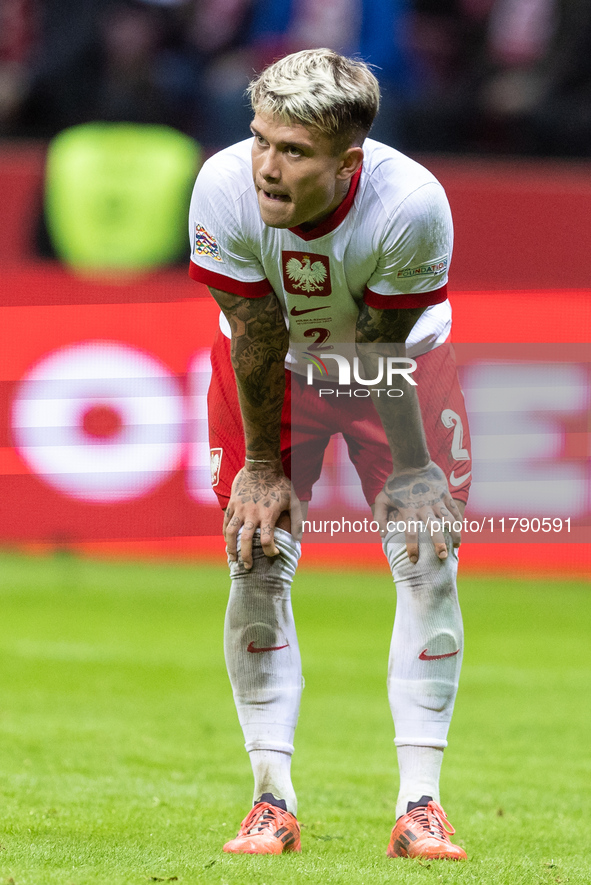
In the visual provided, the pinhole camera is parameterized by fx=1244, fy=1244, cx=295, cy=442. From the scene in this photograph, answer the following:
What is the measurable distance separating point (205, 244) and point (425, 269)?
0.50 metres

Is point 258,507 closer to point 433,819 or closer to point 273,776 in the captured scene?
point 273,776

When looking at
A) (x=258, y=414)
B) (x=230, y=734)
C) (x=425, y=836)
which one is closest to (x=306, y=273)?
(x=258, y=414)

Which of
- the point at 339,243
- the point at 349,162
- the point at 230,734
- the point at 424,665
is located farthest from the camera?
the point at 230,734

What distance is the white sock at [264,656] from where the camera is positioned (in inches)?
118

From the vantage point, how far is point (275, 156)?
2562 mm

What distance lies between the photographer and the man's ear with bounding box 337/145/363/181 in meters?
2.60

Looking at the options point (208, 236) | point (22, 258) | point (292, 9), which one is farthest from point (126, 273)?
point (208, 236)

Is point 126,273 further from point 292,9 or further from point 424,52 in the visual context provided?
point 424,52

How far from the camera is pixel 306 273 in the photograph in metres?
2.77

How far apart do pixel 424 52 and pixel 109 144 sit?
2697 mm

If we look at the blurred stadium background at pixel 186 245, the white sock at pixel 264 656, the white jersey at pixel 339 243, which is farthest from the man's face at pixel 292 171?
the blurred stadium background at pixel 186 245

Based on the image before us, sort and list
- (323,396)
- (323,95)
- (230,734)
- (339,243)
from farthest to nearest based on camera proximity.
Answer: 1. (230,734)
2. (323,396)
3. (339,243)
4. (323,95)

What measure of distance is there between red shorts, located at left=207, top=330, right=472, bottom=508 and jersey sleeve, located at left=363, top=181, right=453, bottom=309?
296 mm

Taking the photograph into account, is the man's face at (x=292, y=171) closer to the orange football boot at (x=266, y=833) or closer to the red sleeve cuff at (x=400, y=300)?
the red sleeve cuff at (x=400, y=300)
